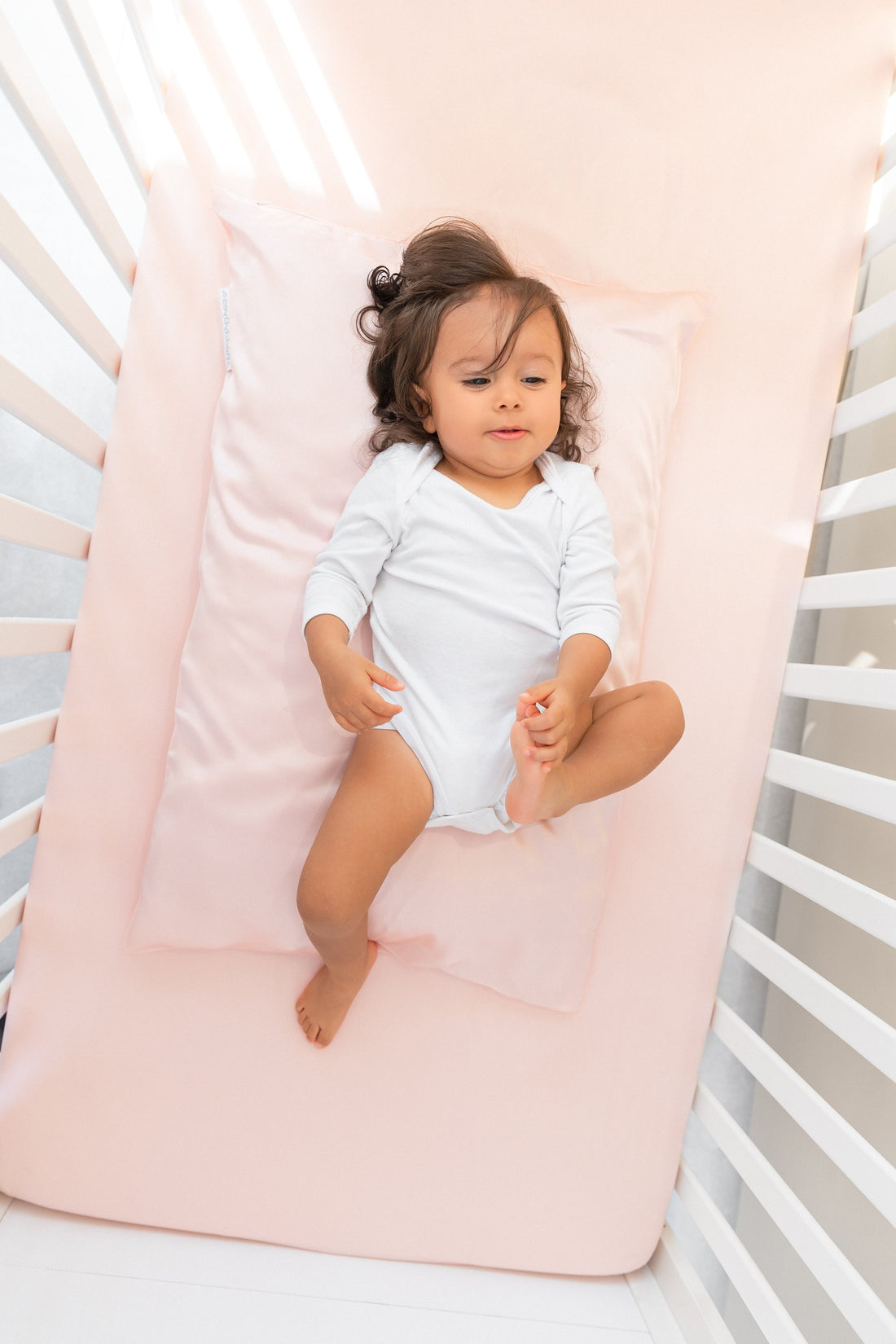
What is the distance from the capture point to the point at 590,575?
1.04 metres

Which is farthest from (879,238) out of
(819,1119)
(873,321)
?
(819,1119)

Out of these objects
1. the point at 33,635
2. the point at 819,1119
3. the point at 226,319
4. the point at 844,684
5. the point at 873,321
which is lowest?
the point at 819,1119

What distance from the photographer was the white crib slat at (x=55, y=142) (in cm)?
77

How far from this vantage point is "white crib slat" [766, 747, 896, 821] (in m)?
0.83

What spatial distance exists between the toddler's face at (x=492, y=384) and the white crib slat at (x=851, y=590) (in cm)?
38

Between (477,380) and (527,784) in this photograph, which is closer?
(527,784)

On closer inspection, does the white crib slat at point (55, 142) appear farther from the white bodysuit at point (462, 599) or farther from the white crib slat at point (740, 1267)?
the white crib slat at point (740, 1267)

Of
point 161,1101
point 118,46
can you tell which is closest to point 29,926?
point 161,1101

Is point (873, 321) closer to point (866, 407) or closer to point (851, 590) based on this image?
point (866, 407)

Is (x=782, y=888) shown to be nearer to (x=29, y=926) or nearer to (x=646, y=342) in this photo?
(x=646, y=342)

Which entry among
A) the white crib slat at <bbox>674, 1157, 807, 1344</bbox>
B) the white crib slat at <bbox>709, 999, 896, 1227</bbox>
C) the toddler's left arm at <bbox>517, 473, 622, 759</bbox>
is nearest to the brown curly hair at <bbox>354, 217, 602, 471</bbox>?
the toddler's left arm at <bbox>517, 473, 622, 759</bbox>

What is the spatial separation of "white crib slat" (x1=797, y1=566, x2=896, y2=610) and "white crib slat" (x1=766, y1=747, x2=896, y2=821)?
18cm

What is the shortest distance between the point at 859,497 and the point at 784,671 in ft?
0.82

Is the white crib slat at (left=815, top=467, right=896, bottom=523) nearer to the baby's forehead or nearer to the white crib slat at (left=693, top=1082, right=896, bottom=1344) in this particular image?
the baby's forehead
